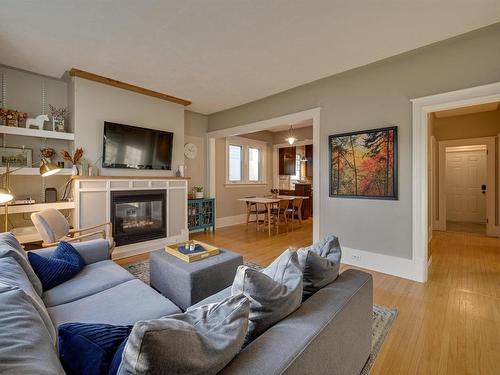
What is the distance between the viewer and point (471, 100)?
2613 mm

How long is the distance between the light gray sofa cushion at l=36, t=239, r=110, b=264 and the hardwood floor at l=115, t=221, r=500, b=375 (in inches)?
76.8

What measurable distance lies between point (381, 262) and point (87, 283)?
10.7ft

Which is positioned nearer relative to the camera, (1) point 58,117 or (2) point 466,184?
(1) point 58,117

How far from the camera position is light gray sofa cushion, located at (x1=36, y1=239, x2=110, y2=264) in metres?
2.30

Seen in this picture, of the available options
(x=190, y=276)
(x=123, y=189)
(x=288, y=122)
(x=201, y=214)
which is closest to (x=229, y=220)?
(x=201, y=214)

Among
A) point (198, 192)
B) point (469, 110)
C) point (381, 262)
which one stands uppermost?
point (469, 110)

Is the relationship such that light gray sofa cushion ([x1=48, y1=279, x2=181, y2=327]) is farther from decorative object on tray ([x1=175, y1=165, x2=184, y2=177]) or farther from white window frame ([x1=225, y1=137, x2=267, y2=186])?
white window frame ([x1=225, y1=137, x2=267, y2=186])

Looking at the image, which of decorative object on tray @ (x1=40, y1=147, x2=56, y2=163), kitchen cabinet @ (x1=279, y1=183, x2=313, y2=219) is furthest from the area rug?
kitchen cabinet @ (x1=279, y1=183, x2=313, y2=219)

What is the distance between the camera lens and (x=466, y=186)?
21.6ft

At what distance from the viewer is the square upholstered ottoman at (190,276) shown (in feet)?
6.75

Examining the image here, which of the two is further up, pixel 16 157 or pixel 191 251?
pixel 16 157

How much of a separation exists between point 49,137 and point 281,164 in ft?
19.3

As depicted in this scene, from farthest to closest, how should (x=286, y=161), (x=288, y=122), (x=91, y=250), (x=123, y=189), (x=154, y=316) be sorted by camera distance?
(x=286, y=161), (x=288, y=122), (x=123, y=189), (x=91, y=250), (x=154, y=316)

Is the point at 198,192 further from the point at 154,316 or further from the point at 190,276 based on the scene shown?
the point at 154,316
